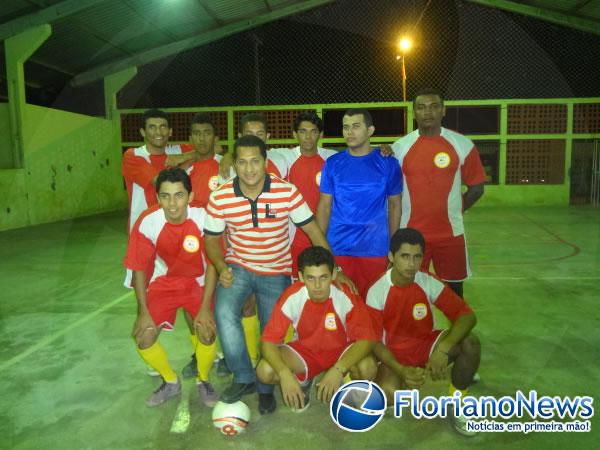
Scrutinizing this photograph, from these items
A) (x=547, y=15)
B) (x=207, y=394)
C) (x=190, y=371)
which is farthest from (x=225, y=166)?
(x=547, y=15)

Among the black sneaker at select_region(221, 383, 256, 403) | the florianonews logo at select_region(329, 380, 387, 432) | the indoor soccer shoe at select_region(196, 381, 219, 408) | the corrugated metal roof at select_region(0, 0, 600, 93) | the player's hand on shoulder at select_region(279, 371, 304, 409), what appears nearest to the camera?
the player's hand on shoulder at select_region(279, 371, 304, 409)

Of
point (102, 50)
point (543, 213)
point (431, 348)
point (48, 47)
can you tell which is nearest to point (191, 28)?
point (102, 50)

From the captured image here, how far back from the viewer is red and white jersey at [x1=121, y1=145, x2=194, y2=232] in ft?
11.2

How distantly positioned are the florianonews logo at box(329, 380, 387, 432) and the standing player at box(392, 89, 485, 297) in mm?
961

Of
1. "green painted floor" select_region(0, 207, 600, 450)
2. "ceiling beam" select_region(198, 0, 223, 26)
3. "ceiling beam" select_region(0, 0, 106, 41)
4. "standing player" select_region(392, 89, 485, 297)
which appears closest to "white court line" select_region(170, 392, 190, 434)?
"green painted floor" select_region(0, 207, 600, 450)

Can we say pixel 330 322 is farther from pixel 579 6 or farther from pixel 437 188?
pixel 579 6

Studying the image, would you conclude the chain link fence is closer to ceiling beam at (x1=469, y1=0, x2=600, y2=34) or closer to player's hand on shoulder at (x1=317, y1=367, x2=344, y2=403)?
ceiling beam at (x1=469, y1=0, x2=600, y2=34)

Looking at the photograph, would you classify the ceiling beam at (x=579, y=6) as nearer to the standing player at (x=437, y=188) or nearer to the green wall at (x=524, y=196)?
the green wall at (x=524, y=196)

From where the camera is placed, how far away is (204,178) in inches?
134

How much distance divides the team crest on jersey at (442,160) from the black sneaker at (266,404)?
1689 millimetres

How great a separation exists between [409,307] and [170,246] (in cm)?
138

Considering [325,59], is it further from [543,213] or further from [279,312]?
[279,312]

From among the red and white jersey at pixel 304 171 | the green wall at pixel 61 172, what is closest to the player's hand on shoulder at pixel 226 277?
the red and white jersey at pixel 304 171

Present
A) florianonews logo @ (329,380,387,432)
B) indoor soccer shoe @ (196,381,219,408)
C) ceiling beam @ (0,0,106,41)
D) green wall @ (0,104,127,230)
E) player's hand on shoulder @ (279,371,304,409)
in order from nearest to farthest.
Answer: player's hand on shoulder @ (279,371,304,409) < florianonews logo @ (329,380,387,432) < indoor soccer shoe @ (196,381,219,408) < ceiling beam @ (0,0,106,41) < green wall @ (0,104,127,230)
